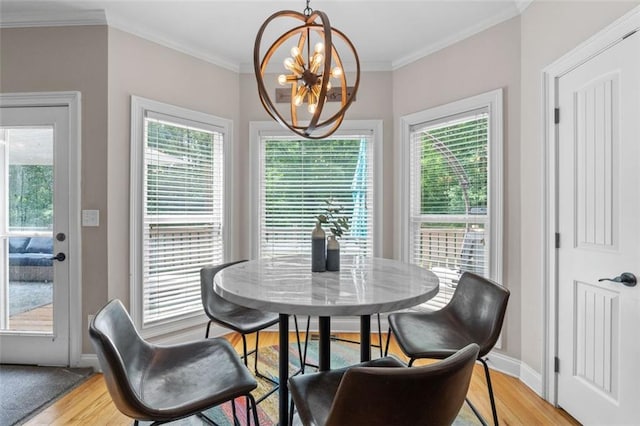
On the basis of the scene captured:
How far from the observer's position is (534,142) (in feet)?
7.48

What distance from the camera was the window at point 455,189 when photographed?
2590 millimetres

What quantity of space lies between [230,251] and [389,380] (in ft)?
8.84

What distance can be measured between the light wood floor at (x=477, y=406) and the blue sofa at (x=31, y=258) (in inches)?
35.7

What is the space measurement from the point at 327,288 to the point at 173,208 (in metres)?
2.09

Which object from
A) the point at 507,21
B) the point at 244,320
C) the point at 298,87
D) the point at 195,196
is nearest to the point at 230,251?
the point at 195,196

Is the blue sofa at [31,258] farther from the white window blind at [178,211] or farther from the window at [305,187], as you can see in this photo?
the window at [305,187]

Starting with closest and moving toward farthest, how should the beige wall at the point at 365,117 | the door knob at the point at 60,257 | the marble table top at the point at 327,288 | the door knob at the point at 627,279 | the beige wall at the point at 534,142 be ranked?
1. the marble table top at the point at 327,288
2. the door knob at the point at 627,279
3. the beige wall at the point at 534,142
4. the door knob at the point at 60,257
5. the beige wall at the point at 365,117

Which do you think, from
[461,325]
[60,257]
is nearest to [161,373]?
[461,325]

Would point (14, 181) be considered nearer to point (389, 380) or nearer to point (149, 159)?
point (149, 159)

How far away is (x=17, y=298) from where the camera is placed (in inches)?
102

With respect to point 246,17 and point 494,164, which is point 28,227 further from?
point 494,164

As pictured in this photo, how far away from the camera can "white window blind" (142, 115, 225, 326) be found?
2.80 meters

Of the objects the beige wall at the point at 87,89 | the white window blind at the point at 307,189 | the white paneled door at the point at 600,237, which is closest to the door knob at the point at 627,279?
the white paneled door at the point at 600,237

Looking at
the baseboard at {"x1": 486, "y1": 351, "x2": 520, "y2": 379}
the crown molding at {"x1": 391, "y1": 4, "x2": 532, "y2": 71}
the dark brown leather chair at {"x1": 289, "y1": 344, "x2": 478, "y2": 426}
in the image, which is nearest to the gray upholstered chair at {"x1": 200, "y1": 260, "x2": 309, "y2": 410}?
the dark brown leather chair at {"x1": 289, "y1": 344, "x2": 478, "y2": 426}
